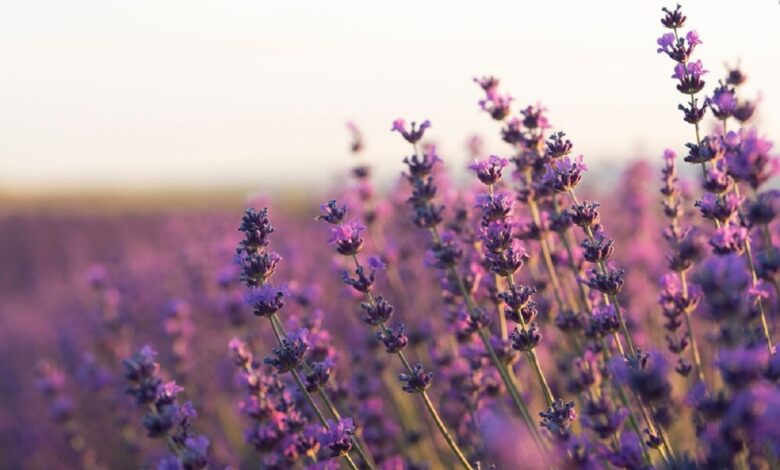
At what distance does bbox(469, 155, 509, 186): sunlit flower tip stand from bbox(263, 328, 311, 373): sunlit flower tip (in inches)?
44.1

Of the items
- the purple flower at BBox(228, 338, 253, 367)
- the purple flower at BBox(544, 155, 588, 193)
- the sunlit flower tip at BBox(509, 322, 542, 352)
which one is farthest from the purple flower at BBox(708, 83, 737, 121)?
the purple flower at BBox(228, 338, 253, 367)

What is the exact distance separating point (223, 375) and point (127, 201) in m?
23.8

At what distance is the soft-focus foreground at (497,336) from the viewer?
2783 mm

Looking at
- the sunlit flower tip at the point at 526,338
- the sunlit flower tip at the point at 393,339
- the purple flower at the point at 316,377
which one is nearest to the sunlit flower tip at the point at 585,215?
the sunlit flower tip at the point at 526,338

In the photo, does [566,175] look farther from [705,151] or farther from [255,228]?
[255,228]

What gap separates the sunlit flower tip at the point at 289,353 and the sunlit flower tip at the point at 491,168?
3.67 feet

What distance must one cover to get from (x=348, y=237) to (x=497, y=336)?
117 cm

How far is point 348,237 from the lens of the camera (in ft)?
12.3

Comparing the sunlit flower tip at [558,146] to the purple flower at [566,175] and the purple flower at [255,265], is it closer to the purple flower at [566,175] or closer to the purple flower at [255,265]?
the purple flower at [566,175]

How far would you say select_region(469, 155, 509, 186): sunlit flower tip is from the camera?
12.0 ft

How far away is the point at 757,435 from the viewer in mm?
1874

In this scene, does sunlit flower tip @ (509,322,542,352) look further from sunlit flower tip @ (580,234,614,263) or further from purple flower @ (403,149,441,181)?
purple flower @ (403,149,441,181)

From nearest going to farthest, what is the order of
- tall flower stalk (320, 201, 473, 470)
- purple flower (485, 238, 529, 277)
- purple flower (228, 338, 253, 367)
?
tall flower stalk (320, 201, 473, 470)
purple flower (485, 238, 529, 277)
purple flower (228, 338, 253, 367)

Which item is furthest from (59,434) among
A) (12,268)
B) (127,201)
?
(127,201)
